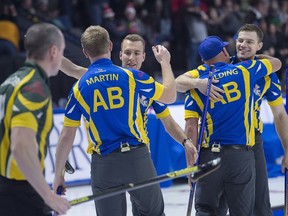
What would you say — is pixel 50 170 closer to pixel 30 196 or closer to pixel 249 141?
pixel 249 141

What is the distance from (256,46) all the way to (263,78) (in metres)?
0.36

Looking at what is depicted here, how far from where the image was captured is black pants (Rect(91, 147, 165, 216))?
6.53 metres

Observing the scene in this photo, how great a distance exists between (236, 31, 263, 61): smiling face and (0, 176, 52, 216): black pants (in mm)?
3167

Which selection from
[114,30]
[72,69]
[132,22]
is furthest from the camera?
[132,22]

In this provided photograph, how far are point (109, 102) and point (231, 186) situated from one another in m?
1.55

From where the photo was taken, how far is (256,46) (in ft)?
25.7

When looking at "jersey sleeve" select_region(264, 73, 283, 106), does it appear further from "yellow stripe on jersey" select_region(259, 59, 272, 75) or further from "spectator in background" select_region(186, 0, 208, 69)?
"spectator in background" select_region(186, 0, 208, 69)

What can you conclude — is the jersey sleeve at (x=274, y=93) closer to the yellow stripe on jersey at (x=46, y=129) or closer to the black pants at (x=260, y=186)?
the black pants at (x=260, y=186)

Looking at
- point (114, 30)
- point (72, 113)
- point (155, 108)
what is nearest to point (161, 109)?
point (155, 108)

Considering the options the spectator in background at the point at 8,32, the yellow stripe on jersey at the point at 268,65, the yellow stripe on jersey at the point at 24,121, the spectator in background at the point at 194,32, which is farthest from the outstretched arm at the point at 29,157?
the spectator in background at the point at 194,32

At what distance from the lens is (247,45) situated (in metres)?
7.78

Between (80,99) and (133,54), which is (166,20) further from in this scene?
(80,99)

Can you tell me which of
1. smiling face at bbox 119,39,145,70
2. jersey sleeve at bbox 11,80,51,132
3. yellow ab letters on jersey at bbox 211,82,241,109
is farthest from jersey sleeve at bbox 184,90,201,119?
jersey sleeve at bbox 11,80,51,132

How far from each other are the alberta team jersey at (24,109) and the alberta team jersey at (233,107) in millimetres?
2252
